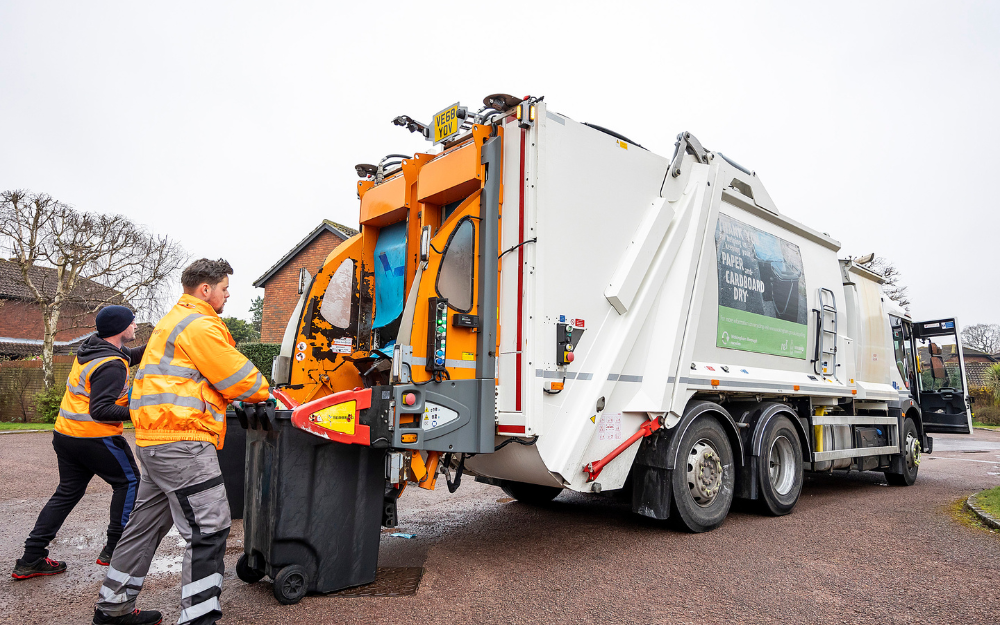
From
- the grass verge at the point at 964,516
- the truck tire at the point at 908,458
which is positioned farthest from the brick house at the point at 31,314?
the grass verge at the point at 964,516

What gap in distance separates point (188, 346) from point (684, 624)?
2.78 meters

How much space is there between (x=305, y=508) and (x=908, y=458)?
8220mm

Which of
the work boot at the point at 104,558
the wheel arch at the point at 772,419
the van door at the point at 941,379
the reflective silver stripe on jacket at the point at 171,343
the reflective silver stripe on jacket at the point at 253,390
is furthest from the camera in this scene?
the van door at the point at 941,379

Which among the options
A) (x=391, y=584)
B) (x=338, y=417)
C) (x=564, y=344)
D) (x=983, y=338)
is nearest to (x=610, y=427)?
(x=564, y=344)

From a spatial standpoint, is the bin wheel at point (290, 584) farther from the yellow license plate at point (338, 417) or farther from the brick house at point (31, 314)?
the brick house at point (31, 314)

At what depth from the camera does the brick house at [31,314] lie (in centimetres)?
2038

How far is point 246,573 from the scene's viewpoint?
366 cm

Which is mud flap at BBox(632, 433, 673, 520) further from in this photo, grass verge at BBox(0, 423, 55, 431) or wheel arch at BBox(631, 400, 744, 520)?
grass verge at BBox(0, 423, 55, 431)

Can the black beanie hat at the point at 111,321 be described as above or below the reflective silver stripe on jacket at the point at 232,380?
above

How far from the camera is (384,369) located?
15.5 feet

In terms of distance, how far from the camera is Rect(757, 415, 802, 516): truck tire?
5.61 meters

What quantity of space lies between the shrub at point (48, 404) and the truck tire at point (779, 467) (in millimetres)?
17099

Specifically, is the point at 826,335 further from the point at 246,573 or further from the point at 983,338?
the point at 983,338

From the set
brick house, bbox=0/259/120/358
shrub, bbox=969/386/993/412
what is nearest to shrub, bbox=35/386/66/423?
brick house, bbox=0/259/120/358
